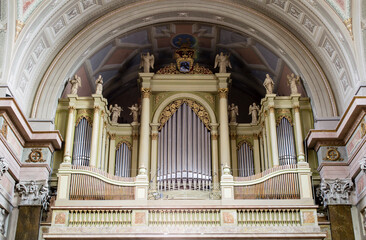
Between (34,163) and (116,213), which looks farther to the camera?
(34,163)

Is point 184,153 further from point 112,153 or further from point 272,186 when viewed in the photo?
point 272,186

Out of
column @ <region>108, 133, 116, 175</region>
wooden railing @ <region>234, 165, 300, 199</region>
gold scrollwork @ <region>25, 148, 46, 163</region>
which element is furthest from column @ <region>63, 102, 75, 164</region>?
wooden railing @ <region>234, 165, 300, 199</region>

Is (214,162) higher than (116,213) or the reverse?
higher

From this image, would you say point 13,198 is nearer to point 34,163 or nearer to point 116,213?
point 34,163

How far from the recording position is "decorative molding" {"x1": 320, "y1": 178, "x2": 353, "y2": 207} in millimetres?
13633

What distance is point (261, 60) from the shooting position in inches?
685

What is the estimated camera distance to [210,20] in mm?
16266

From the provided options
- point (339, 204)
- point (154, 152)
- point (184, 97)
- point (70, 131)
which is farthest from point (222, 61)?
point (339, 204)

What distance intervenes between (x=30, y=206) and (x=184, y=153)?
4205 millimetres

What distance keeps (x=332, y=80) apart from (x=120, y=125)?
5.98m

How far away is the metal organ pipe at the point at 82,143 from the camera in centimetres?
1470

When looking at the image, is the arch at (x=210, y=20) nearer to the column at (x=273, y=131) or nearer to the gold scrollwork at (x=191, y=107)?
the column at (x=273, y=131)

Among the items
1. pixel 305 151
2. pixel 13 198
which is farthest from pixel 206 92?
pixel 13 198

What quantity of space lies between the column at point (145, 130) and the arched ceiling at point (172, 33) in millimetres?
1913
